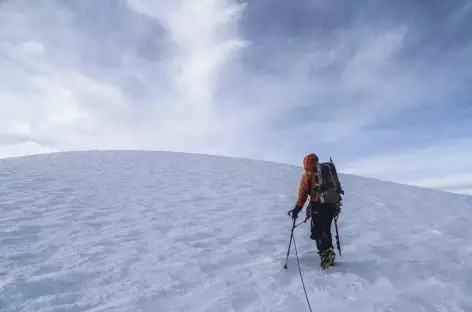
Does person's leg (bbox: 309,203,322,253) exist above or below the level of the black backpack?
below

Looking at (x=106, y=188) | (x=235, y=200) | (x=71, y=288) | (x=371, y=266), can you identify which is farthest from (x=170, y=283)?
(x=106, y=188)

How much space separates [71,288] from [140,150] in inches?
630

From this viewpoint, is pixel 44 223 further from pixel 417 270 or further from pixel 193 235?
pixel 417 270

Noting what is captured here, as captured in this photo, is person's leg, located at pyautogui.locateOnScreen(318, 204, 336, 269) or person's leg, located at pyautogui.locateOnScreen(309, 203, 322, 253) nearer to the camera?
person's leg, located at pyautogui.locateOnScreen(318, 204, 336, 269)

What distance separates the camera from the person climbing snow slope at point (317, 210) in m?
5.48

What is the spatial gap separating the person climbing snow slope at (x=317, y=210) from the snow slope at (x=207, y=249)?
31 cm

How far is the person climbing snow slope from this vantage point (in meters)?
5.48

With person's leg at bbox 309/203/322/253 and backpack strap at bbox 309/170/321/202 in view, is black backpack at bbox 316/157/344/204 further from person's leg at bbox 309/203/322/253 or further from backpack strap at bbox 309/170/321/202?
person's leg at bbox 309/203/322/253

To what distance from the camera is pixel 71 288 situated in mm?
4656

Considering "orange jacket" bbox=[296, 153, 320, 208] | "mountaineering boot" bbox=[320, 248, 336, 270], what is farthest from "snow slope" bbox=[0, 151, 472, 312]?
"orange jacket" bbox=[296, 153, 320, 208]

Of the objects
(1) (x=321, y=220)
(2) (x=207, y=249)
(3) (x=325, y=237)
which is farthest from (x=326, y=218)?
(2) (x=207, y=249)

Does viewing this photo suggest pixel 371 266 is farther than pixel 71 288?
Yes

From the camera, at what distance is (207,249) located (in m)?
6.33

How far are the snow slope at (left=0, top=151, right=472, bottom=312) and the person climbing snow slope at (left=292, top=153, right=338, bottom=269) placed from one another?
31 centimetres
